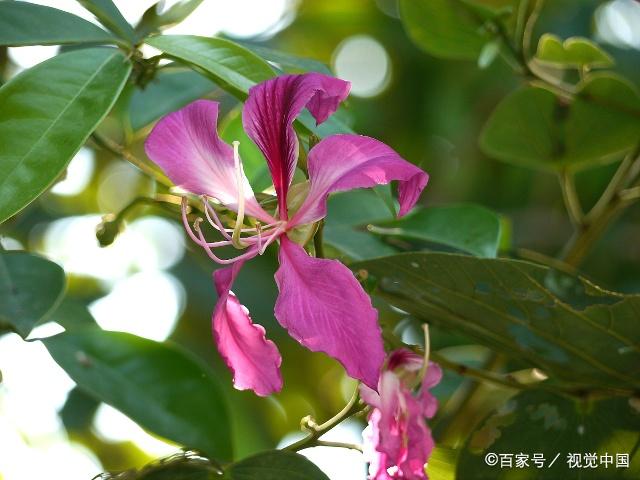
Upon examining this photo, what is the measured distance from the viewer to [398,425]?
0.77 meters

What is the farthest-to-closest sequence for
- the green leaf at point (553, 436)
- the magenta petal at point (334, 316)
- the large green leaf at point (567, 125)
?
1. the large green leaf at point (567, 125)
2. the green leaf at point (553, 436)
3. the magenta petal at point (334, 316)

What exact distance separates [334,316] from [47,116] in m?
0.22

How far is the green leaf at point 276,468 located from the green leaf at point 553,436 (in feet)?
0.53

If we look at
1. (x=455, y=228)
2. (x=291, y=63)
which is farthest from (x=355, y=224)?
(x=291, y=63)

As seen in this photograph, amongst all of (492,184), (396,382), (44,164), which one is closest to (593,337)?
(396,382)

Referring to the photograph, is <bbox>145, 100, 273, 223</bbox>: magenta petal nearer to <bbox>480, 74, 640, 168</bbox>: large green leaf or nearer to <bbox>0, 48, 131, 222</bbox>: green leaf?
<bbox>0, 48, 131, 222</bbox>: green leaf

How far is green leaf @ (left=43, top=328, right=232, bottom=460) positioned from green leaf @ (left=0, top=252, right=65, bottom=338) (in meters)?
0.04

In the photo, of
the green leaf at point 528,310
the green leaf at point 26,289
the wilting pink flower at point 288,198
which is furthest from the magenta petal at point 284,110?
the green leaf at point 26,289

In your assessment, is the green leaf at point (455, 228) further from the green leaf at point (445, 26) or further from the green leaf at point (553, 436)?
the green leaf at point (445, 26)

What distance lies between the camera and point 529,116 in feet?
3.58

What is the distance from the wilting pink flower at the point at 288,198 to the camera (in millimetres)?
633

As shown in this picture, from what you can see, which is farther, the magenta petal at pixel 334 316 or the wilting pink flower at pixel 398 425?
the wilting pink flower at pixel 398 425

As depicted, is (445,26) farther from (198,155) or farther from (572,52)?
(198,155)

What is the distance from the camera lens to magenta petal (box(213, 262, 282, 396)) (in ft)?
2.42
